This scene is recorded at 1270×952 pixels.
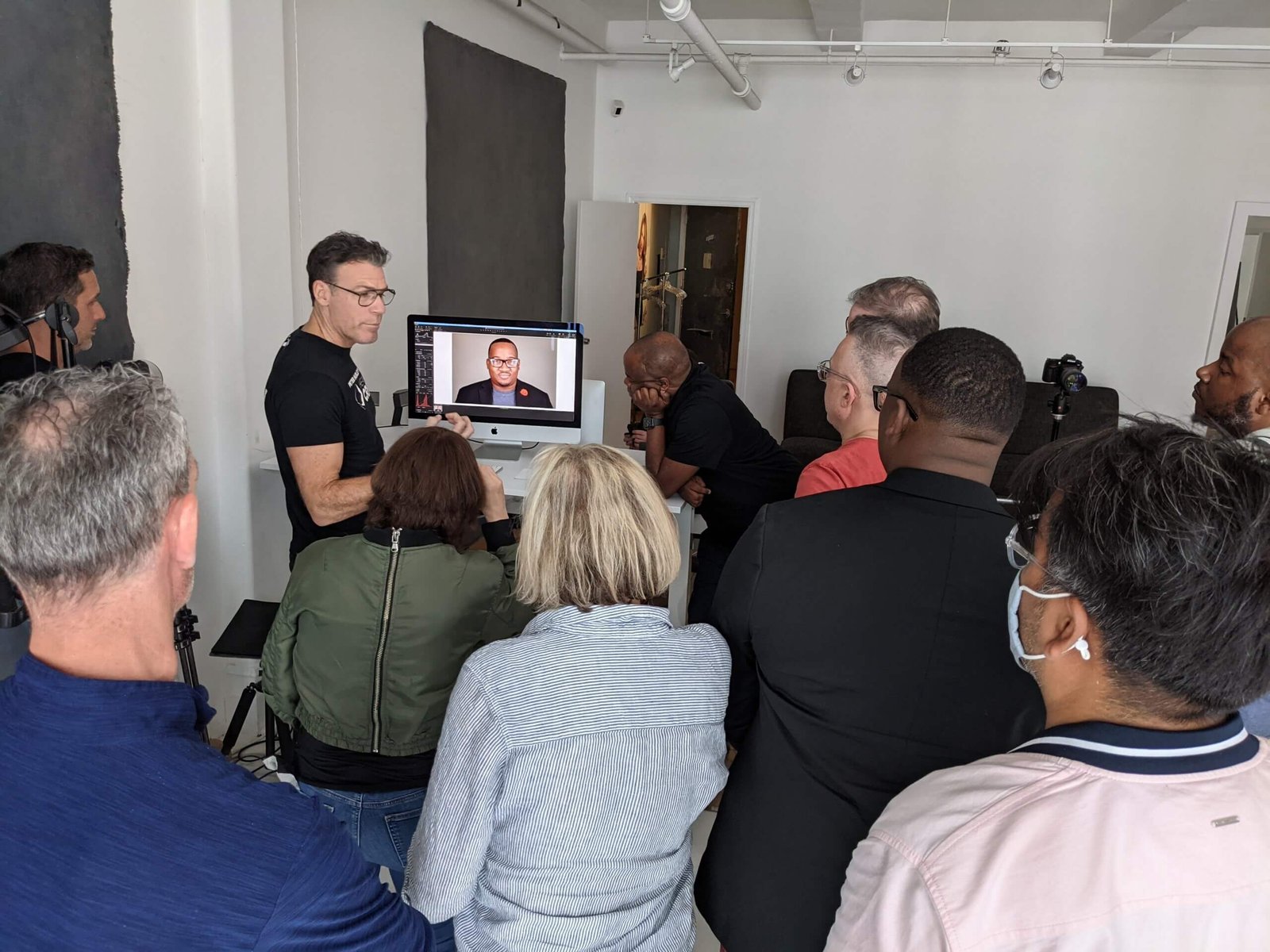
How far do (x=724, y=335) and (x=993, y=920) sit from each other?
8159 millimetres

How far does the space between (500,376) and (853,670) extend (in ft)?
8.00

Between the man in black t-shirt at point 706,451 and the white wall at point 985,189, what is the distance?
373 centimetres

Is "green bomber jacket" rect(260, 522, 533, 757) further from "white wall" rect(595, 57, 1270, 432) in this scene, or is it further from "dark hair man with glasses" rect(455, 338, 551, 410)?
"white wall" rect(595, 57, 1270, 432)

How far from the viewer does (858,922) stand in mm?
781

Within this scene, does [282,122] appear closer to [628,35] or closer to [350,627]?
[350,627]

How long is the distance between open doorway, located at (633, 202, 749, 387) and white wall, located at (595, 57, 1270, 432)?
5.38 ft

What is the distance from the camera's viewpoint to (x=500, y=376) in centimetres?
338

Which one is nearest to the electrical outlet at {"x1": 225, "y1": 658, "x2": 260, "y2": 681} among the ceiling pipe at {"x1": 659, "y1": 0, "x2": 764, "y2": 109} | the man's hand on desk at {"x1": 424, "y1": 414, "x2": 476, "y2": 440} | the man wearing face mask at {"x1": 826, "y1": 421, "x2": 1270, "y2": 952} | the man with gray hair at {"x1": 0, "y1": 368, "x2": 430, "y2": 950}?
the man's hand on desk at {"x1": 424, "y1": 414, "x2": 476, "y2": 440}

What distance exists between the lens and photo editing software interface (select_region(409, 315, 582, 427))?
10.9 feet

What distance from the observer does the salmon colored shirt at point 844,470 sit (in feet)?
5.82

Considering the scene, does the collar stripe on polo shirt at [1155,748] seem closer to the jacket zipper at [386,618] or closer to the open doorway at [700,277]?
the jacket zipper at [386,618]

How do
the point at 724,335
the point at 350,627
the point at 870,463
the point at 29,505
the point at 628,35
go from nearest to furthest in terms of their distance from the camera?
the point at 29,505 < the point at 350,627 < the point at 870,463 < the point at 628,35 < the point at 724,335

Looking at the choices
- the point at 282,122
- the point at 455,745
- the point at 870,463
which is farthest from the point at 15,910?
the point at 282,122

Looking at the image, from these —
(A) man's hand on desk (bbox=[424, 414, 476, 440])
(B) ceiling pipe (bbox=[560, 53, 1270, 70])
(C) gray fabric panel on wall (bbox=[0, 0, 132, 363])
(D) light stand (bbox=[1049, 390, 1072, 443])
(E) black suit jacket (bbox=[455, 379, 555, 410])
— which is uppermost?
(B) ceiling pipe (bbox=[560, 53, 1270, 70])
